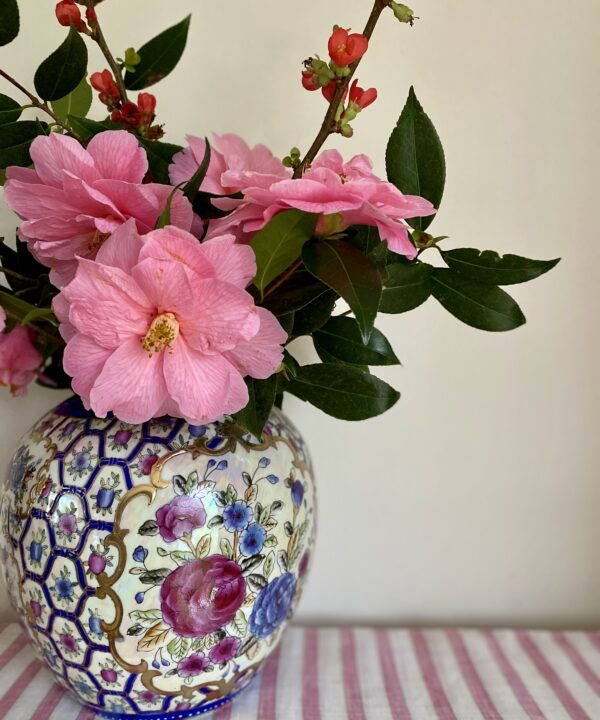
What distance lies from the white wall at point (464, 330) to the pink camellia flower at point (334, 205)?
34 centimetres

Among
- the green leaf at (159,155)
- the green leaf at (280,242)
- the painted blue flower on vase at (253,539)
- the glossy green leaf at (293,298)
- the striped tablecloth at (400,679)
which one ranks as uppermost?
the green leaf at (159,155)

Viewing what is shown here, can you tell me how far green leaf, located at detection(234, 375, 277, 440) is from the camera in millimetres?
531

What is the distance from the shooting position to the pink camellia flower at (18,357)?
0.63m

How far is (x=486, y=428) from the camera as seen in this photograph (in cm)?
87

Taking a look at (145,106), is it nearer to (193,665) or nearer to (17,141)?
(17,141)

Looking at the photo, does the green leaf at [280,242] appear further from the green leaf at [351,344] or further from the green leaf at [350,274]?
the green leaf at [351,344]

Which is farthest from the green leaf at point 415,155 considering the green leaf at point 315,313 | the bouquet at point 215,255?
the green leaf at point 315,313

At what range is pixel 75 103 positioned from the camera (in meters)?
0.66

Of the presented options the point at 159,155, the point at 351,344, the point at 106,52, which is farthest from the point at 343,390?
the point at 106,52

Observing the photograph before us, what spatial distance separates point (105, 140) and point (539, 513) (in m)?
0.70

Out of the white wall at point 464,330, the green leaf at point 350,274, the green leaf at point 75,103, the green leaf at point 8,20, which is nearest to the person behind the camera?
the green leaf at point 350,274

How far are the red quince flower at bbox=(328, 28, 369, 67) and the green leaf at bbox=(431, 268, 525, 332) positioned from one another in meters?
0.19

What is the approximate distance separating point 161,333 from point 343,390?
0.18 m

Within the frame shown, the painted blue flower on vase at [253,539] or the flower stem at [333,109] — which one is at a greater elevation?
the flower stem at [333,109]
